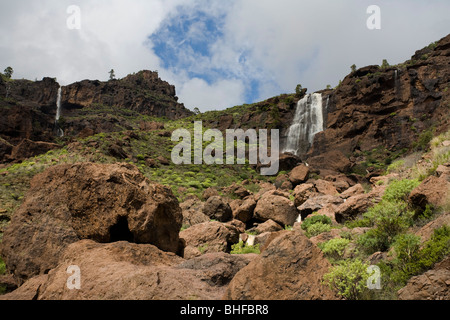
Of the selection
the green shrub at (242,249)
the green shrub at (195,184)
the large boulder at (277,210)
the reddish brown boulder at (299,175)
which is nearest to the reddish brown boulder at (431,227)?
the green shrub at (242,249)

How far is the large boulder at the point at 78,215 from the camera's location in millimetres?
6492

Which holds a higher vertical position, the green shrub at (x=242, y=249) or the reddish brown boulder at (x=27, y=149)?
the reddish brown boulder at (x=27, y=149)

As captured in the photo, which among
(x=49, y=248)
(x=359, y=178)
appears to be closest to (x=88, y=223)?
(x=49, y=248)

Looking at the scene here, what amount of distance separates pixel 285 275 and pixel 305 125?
4756cm

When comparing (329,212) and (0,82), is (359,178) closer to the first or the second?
(329,212)

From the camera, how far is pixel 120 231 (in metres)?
7.02

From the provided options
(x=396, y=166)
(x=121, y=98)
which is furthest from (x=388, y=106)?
(x=121, y=98)

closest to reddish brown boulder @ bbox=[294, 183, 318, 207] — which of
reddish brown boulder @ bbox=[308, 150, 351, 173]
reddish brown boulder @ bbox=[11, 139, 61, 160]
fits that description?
reddish brown boulder @ bbox=[308, 150, 351, 173]

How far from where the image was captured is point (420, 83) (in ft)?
133

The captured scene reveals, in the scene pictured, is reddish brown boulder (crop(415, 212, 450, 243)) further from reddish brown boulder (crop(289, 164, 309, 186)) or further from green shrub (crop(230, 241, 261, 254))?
reddish brown boulder (crop(289, 164, 309, 186))

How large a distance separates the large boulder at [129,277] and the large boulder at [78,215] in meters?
0.57

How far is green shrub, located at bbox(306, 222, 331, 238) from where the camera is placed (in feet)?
35.1

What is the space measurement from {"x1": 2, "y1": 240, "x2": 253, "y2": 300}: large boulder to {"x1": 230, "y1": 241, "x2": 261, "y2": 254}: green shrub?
4.61 metres

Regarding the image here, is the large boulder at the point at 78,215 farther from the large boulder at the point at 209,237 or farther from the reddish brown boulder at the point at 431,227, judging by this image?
the reddish brown boulder at the point at 431,227
